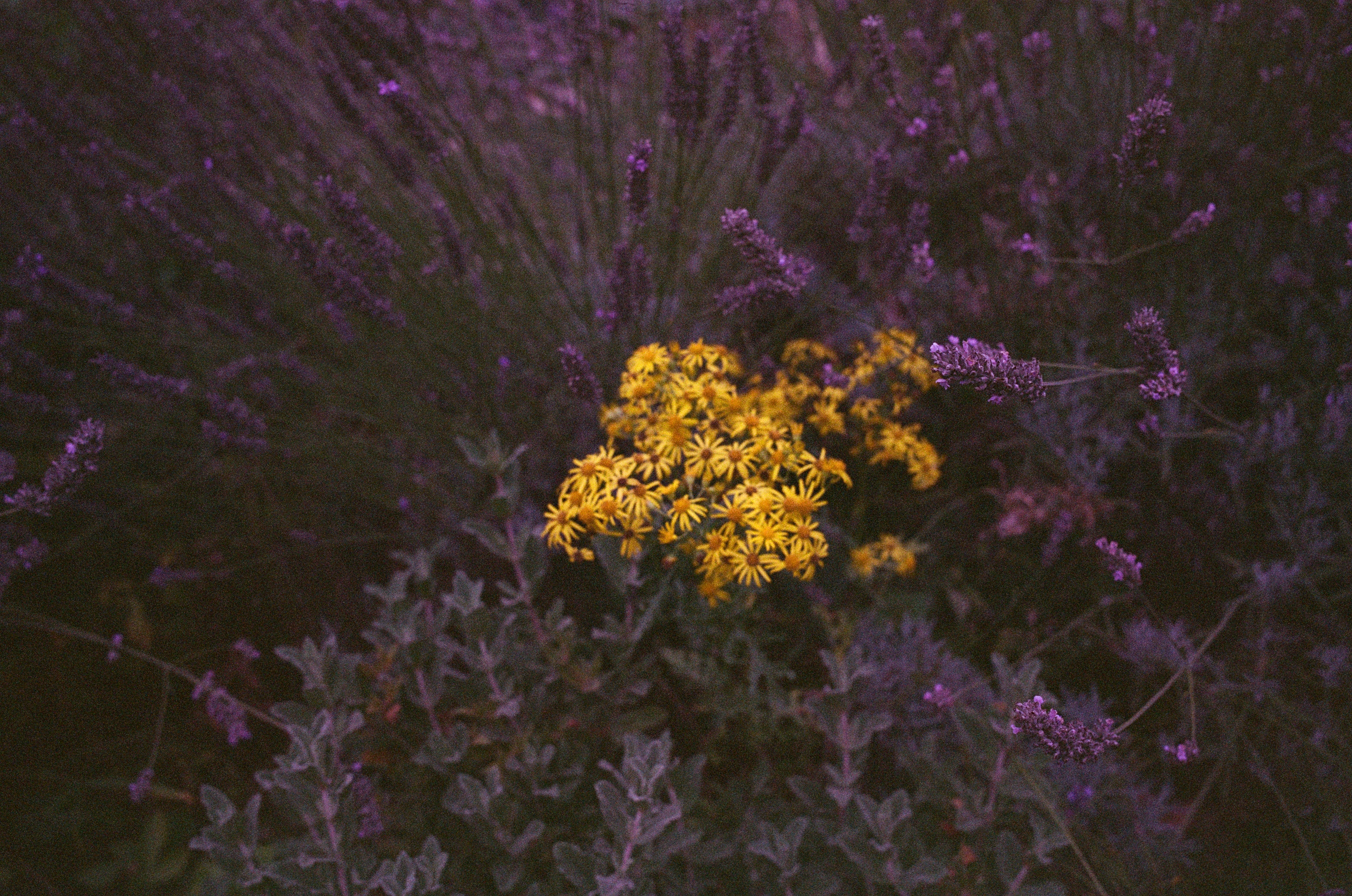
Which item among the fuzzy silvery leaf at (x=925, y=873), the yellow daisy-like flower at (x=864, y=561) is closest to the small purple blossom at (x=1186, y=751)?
the fuzzy silvery leaf at (x=925, y=873)

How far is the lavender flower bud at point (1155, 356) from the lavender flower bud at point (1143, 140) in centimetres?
26

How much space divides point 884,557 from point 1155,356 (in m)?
0.83

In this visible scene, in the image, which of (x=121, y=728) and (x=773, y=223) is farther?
(x=773, y=223)

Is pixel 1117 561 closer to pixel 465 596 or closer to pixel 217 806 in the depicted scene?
pixel 465 596

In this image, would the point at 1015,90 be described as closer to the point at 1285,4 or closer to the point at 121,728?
the point at 1285,4

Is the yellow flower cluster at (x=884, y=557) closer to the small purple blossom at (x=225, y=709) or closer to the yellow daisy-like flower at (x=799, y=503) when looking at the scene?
the yellow daisy-like flower at (x=799, y=503)

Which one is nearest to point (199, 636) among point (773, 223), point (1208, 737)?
point (773, 223)

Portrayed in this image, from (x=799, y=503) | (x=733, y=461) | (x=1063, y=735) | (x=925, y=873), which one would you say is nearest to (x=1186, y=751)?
(x=1063, y=735)

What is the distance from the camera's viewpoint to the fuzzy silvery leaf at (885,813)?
4.57 ft

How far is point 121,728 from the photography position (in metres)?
2.15

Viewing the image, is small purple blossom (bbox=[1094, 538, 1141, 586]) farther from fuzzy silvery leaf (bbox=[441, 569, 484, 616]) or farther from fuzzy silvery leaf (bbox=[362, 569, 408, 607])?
fuzzy silvery leaf (bbox=[362, 569, 408, 607])

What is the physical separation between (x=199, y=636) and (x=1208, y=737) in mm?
2544

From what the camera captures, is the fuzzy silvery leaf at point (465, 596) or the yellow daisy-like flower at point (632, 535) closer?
the yellow daisy-like flower at point (632, 535)

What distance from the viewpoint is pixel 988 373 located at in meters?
1.04
